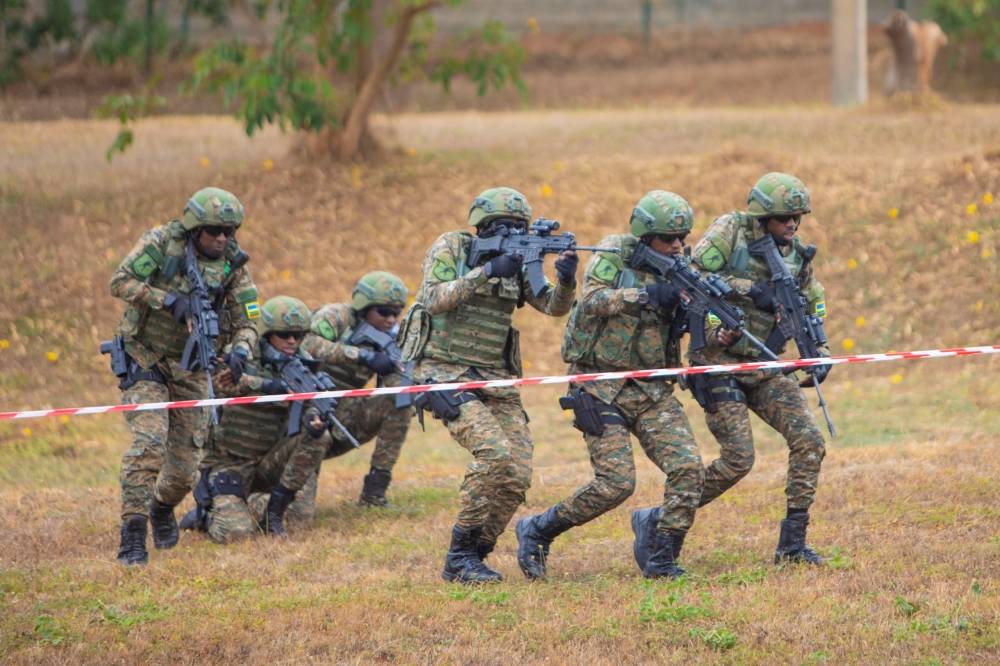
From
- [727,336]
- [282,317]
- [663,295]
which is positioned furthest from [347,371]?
[727,336]

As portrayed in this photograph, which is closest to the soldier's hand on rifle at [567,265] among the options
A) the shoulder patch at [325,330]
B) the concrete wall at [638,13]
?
the shoulder patch at [325,330]

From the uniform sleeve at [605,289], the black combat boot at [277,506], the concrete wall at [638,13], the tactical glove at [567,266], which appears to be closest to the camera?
the tactical glove at [567,266]

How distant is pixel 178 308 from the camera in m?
7.50

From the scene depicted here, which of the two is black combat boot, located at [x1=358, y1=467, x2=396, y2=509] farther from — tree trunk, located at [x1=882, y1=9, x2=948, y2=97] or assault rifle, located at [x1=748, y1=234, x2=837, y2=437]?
tree trunk, located at [x1=882, y1=9, x2=948, y2=97]

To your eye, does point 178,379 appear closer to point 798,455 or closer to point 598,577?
point 598,577

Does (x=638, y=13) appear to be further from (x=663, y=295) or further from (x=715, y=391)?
(x=663, y=295)

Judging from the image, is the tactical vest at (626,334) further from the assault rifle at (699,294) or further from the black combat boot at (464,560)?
the black combat boot at (464,560)

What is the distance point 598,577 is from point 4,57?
22.3m

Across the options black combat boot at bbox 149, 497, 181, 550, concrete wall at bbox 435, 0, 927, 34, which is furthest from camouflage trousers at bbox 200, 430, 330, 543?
concrete wall at bbox 435, 0, 927, 34

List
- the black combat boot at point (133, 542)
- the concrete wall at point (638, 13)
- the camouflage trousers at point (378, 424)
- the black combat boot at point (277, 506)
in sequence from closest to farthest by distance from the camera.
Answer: the black combat boot at point (133, 542)
the black combat boot at point (277, 506)
the camouflage trousers at point (378, 424)
the concrete wall at point (638, 13)

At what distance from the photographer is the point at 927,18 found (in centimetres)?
2769

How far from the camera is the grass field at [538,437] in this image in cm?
565

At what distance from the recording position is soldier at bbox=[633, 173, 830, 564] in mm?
6762

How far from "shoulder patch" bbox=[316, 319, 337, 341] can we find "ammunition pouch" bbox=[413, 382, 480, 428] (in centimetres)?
255
